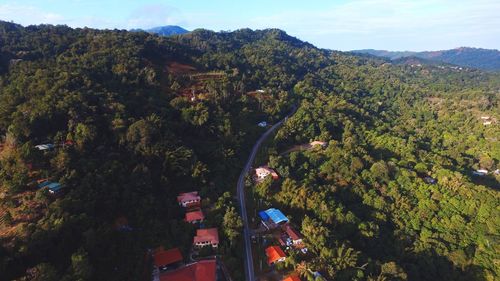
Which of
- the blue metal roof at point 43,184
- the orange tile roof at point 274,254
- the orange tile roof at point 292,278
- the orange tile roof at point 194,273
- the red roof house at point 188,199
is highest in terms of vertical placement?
the blue metal roof at point 43,184

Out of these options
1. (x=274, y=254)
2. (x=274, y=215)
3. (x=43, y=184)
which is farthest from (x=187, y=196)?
(x=43, y=184)

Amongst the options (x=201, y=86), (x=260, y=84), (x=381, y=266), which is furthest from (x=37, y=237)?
(x=260, y=84)

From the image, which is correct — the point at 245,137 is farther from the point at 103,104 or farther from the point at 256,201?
the point at 103,104

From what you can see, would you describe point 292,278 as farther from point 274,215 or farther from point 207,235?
point 207,235

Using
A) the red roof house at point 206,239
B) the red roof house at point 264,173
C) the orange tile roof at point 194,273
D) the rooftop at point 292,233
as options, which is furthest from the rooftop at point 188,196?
the rooftop at point 292,233

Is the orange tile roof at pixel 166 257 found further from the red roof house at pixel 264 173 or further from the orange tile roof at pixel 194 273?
the red roof house at pixel 264 173

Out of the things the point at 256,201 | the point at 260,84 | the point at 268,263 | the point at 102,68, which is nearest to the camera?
the point at 268,263
